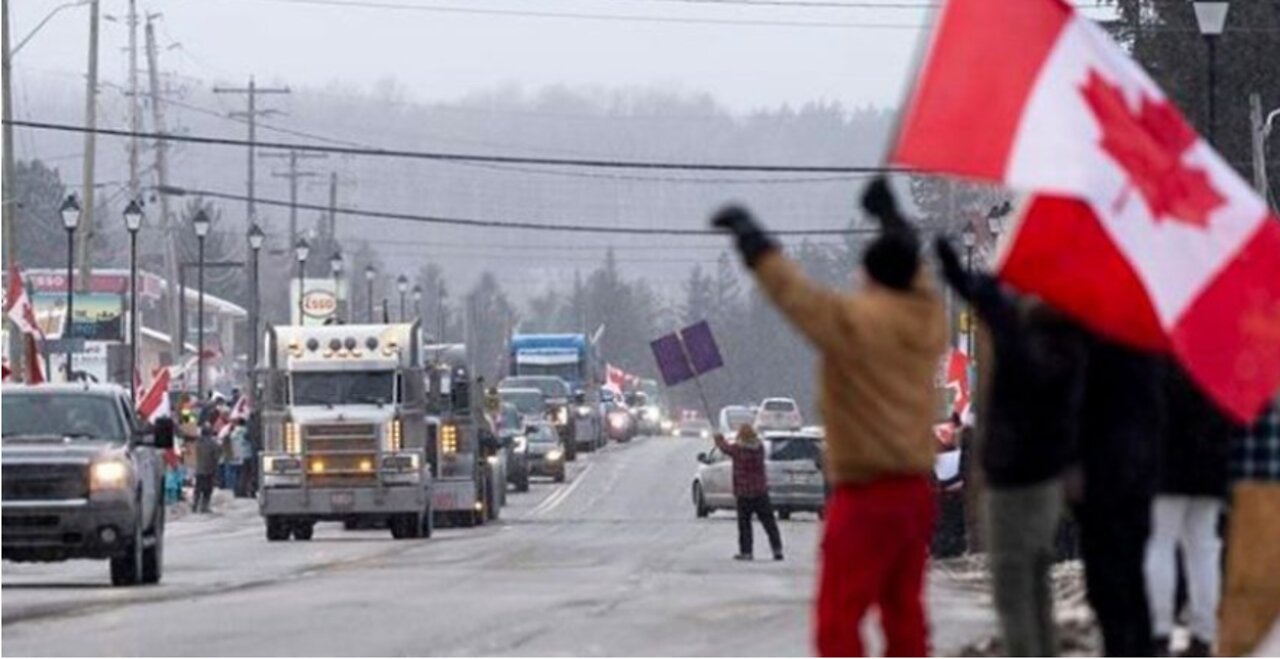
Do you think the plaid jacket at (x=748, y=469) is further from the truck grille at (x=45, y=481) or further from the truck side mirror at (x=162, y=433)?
the truck grille at (x=45, y=481)

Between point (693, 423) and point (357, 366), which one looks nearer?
point (357, 366)

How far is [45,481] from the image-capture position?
29062mm

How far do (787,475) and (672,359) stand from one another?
8404 millimetres

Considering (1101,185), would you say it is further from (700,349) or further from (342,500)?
(700,349)

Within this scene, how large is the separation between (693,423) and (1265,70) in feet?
345

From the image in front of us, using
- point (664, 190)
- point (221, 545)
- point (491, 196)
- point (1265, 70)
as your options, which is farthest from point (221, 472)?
point (491, 196)

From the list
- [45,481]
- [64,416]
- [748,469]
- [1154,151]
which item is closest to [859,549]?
[1154,151]

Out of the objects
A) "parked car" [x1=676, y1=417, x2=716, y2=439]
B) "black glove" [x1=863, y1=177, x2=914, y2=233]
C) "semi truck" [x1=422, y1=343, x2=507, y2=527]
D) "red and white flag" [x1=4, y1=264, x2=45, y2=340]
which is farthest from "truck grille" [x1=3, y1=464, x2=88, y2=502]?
"parked car" [x1=676, y1=417, x2=716, y2=439]

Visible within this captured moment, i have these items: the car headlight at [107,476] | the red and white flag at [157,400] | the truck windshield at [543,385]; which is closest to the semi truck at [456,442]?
the red and white flag at [157,400]

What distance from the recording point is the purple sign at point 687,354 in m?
47.3

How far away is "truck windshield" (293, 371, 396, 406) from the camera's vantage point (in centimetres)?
4659

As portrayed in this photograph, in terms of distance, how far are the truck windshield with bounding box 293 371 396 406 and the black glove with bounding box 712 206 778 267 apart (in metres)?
35.4

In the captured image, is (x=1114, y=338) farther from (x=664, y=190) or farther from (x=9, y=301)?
(x=664, y=190)

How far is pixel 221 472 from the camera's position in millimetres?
74500
